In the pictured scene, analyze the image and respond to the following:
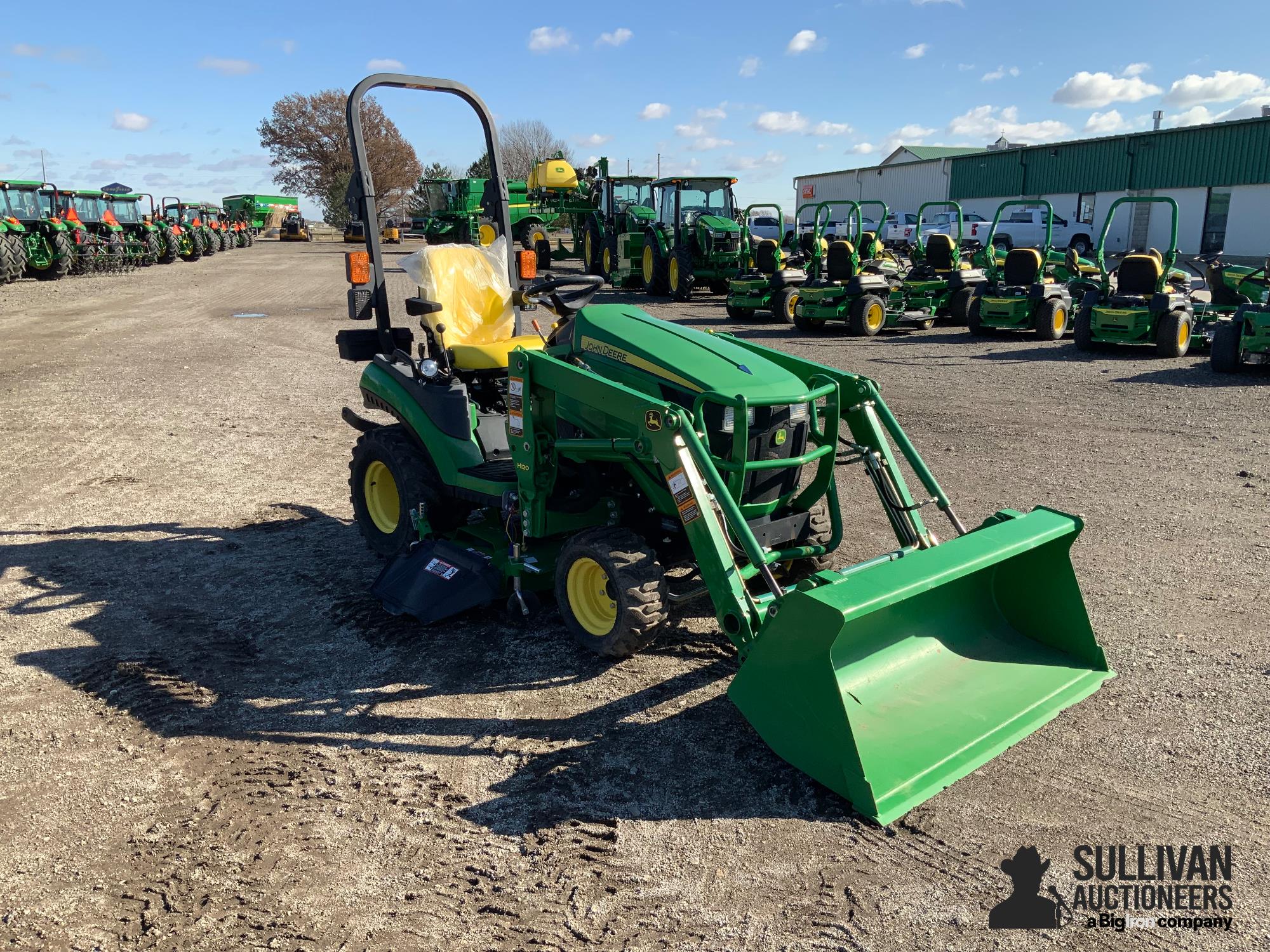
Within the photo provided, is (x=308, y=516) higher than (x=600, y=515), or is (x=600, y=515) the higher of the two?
(x=600, y=515)

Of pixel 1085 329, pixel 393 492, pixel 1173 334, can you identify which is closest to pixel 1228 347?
pixel 1173 334

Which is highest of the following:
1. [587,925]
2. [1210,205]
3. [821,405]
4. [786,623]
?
[1210,205]

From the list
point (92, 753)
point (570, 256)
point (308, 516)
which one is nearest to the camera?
point (92, 753)

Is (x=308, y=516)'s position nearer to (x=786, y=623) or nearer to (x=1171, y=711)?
(x=786, y=623)

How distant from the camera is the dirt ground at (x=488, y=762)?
8.12 feet

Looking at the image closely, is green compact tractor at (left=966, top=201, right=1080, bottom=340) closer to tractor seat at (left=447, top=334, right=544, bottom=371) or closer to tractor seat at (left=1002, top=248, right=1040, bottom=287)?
tractor seat at (left=1002, top=248, right=1040, bottom=287)

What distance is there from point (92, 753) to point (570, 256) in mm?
27964

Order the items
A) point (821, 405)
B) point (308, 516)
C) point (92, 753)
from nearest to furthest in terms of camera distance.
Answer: point (92, 753) → point (821, 405) → point (308, 516)

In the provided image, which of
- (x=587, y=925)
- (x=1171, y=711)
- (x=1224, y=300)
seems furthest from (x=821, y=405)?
(x=1224, y=300)

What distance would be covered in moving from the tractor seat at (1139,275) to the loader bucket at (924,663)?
10.1m

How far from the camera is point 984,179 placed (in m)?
43.0

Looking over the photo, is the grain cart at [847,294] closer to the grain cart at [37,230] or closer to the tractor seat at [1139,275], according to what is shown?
the tractor seat at [1139,275]

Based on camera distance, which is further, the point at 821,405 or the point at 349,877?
the point at 821,405

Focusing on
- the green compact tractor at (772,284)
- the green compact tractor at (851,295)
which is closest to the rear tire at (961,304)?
the green compact tractor at (851,295)
